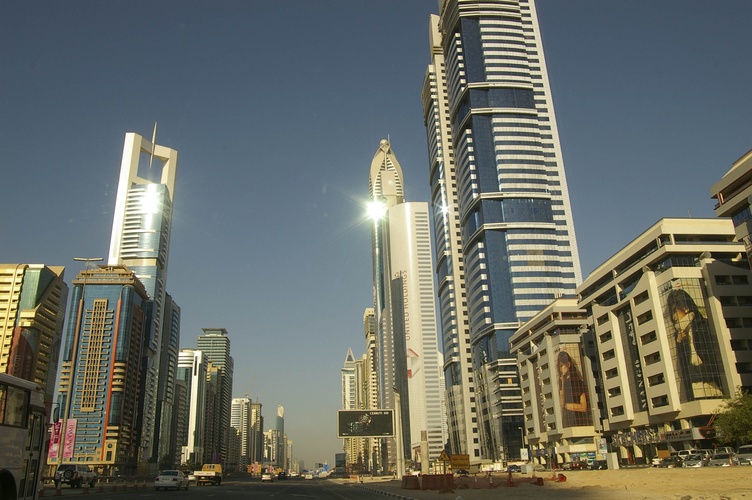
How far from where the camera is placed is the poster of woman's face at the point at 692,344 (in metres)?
70.6

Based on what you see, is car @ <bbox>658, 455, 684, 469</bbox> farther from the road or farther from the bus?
the bus

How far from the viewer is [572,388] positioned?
334 feet

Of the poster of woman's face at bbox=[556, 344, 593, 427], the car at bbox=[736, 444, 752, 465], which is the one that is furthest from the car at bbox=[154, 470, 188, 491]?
the poster of woman's face at bbox=[556, 344, 593, 427]

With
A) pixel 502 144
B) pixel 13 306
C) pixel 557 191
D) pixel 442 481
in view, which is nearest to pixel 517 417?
pixel 557 191

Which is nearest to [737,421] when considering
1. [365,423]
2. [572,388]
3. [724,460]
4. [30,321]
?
[724,460]

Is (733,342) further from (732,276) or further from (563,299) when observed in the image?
(563,299)

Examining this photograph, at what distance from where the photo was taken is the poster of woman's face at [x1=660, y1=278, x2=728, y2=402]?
70625 millimetres

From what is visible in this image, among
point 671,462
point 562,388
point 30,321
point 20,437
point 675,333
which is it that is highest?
point 30,321

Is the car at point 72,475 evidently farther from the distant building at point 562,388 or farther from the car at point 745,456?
the distant building at point 562,388

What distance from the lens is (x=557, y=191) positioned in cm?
16562

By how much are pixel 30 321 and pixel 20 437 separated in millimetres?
163583

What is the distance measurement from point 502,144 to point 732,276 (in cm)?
9668

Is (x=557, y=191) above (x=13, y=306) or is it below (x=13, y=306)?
above

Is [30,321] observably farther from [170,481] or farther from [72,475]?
[170,481]
